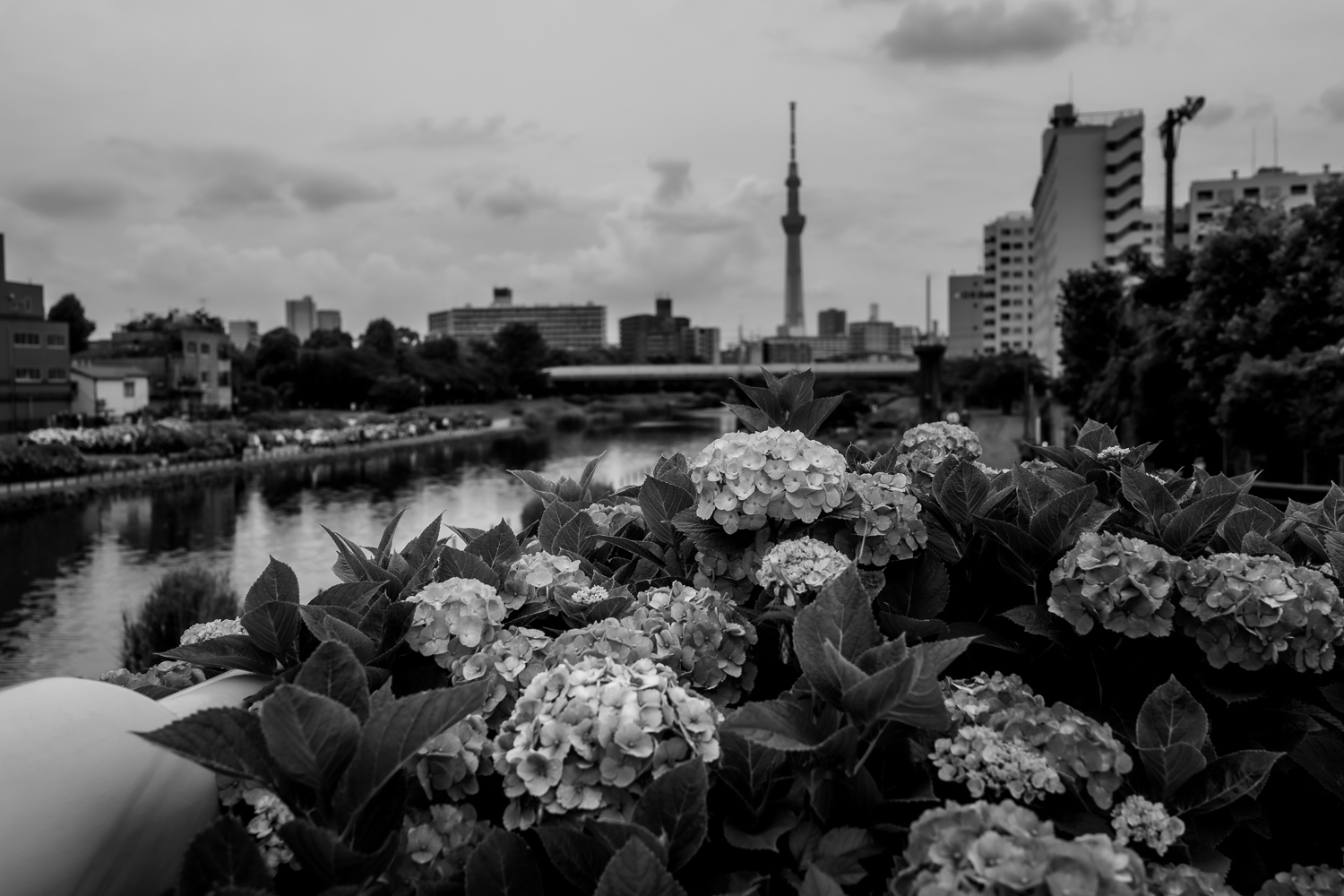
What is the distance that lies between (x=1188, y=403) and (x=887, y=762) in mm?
21693

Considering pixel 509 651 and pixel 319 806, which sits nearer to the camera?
pixel 319 806

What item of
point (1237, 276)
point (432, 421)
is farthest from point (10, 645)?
point (432, 421)

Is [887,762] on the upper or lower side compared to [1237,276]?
lower

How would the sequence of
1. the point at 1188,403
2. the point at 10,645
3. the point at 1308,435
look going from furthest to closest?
the point at 1188,403 < the point at 10,645 < the point at 1308,435

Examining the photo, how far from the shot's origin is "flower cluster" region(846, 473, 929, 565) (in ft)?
6.89

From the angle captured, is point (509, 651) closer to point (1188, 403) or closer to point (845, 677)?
point (845, 677)

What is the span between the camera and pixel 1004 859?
1.12m

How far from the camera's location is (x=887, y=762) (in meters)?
1.62

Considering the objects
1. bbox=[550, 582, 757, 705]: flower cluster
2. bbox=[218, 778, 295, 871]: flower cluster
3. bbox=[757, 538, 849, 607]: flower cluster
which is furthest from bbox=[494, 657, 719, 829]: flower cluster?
bbox=[757, 538, 849, 607]: flower cluster

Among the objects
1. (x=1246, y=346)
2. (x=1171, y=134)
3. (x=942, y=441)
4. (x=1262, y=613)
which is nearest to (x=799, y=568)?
(x=1262, y=613)

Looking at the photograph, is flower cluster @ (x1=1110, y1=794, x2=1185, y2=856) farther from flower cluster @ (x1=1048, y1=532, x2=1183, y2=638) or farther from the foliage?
the foliage

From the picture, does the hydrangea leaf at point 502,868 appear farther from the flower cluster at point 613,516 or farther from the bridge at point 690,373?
the bridge at point 690,373

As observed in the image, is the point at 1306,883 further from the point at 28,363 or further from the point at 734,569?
the point at 28,363

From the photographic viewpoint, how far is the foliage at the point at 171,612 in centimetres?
1370
